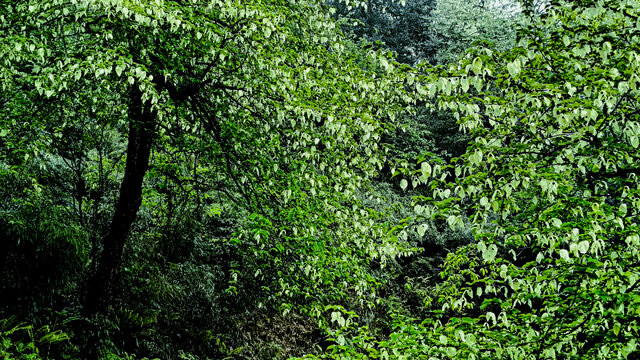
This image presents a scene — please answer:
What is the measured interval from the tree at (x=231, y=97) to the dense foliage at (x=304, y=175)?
5cm

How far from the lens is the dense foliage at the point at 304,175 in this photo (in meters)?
4.26

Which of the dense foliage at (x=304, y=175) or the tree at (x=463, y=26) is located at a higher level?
the tree at (x=463, y=26)

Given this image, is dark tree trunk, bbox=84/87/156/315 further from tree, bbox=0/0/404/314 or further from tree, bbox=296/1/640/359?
tree, bbox=296/1/640/359

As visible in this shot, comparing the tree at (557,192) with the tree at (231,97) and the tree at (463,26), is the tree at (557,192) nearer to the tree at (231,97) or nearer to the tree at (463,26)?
the tree at (231,97)

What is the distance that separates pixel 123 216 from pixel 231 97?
9.48 feet

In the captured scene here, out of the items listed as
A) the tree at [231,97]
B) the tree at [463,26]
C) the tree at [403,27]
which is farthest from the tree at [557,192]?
the tree at [403,27]

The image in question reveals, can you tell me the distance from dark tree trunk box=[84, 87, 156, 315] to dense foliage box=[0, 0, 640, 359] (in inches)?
1.4

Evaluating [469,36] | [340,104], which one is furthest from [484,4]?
[340,104]

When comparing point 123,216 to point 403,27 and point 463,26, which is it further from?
point 403,27

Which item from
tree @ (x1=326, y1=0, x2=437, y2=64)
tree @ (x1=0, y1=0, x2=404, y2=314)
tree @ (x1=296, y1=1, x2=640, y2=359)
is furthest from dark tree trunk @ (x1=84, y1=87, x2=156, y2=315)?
tree @ (x1=326, y1=0, x2=437, y2=64)

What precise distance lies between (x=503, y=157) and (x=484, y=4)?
33.1 meters

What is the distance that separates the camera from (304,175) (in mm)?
6211

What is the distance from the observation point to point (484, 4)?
3209 cm

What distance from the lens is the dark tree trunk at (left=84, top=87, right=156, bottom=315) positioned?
6961 mm
